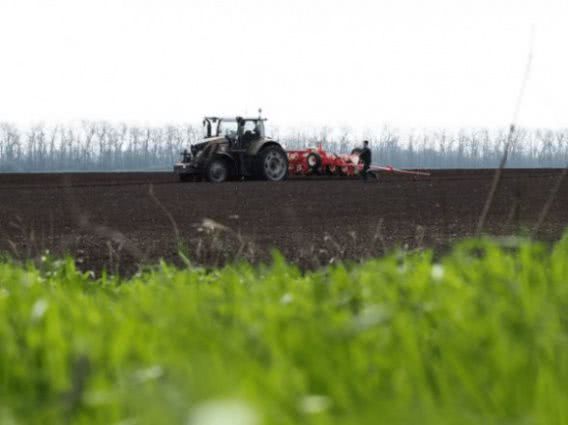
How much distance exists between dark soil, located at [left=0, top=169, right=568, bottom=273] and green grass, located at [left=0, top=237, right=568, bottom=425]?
0.89 meters

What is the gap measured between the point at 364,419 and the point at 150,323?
1.30m

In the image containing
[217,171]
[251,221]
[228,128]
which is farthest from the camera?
[228,128]

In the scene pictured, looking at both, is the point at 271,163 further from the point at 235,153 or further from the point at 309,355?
the point at 309,355

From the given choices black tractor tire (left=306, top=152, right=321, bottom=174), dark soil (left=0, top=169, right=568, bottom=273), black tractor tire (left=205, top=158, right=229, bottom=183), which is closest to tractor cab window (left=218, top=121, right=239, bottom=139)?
black tractor tire (left=205, top=158, right=229, bottom=183)

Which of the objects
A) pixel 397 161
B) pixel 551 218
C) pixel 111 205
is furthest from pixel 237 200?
pixel 397 161

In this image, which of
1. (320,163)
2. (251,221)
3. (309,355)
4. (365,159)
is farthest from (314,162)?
(309,355)

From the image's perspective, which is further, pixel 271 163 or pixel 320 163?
pixel 320 163

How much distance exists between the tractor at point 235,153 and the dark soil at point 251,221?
3.16 metres

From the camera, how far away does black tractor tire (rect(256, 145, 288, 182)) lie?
25.3 m

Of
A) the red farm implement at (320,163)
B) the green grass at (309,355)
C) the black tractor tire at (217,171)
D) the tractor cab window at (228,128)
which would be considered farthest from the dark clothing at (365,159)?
the green grass at (309,355)

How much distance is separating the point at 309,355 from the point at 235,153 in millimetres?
23133

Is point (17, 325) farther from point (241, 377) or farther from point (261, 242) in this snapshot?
point (261, 242)

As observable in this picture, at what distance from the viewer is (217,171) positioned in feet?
81.4

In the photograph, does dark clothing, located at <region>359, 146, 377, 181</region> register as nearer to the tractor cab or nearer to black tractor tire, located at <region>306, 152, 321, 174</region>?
black tractor tire, located at <region>306, 152, 321, 174</region>
